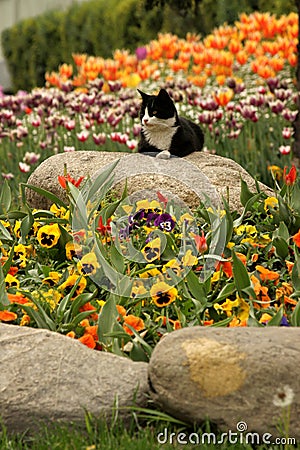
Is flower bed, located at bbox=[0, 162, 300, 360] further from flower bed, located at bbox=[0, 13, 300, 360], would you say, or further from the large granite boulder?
the large granite boulder

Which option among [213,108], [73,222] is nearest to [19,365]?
[73,222]

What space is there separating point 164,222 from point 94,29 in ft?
39.9

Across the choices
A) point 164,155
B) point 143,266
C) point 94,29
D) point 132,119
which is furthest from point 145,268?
point 94,29

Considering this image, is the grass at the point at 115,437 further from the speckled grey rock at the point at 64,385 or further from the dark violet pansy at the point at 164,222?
the dark violet pansy at the point at 164,222

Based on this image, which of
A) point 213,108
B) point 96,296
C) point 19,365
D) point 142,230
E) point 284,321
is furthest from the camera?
point 213,108

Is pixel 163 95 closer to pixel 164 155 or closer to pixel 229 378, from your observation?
pixel 164 155

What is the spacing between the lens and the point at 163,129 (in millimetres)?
5012

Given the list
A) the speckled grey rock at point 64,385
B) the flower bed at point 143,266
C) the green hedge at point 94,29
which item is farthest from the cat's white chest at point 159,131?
the green hedge at point 94,29

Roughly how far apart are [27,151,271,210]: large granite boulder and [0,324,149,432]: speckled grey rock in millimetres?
1542

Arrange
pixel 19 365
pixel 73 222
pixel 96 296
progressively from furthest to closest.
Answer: pixel 73 222 → pixel 96 296 → pixel 19 365

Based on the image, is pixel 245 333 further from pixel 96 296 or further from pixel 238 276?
pixel 96 296

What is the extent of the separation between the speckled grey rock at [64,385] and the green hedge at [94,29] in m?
9.47

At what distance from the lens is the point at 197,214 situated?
445cm

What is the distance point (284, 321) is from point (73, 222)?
1.33m
